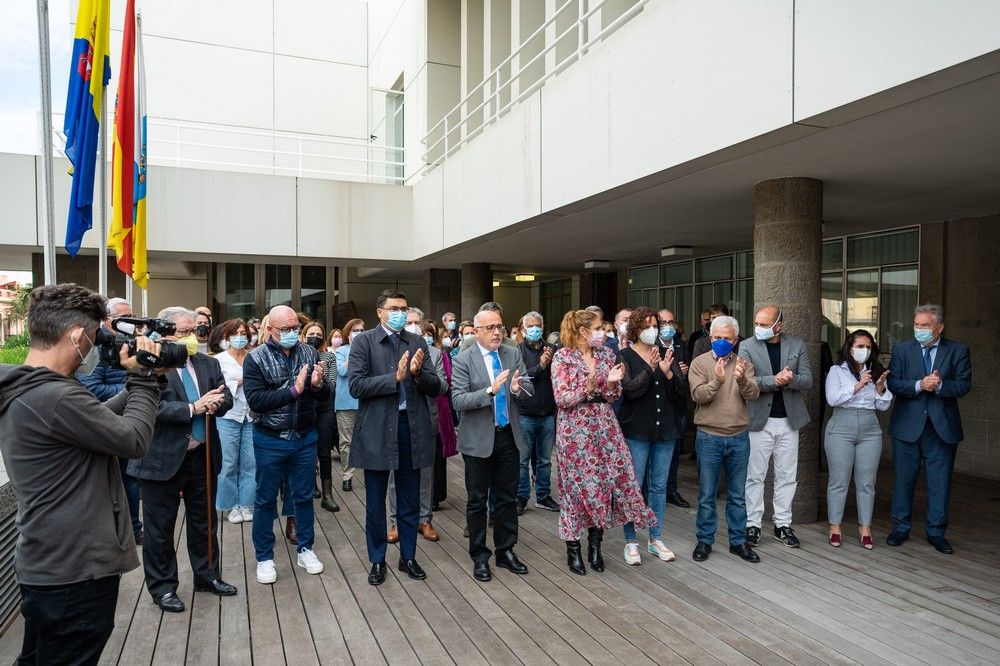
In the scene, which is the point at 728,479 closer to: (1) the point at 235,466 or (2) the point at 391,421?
(2) the point at 391,421

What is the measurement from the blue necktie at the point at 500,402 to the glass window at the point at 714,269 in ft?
29.8

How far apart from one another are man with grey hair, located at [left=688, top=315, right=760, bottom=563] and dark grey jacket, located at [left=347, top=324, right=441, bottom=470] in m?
2.12

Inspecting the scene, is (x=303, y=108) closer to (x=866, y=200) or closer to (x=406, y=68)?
(x=406, y=68)

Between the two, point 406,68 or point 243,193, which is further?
point 406,68

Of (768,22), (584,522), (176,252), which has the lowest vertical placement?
(584,522)

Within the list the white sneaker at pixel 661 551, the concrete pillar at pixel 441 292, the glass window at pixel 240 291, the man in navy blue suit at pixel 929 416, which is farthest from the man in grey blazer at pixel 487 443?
the glass window at pixel 240 291

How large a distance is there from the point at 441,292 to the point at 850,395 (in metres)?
10.8

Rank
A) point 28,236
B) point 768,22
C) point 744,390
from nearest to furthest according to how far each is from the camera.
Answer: point 768,22 → point 744,390 → point 28,236

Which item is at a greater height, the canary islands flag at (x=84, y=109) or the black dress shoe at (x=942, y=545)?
the canary islands flag at (x=84, y=109)

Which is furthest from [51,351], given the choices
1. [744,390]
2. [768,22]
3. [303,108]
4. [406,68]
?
[303,108]

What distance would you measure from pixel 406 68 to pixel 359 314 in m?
7.64

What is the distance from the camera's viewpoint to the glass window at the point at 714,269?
1283 centimetres

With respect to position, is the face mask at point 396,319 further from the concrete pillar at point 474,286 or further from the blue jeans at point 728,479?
the concrete pillar at point 474,286

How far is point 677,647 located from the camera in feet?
12.2
